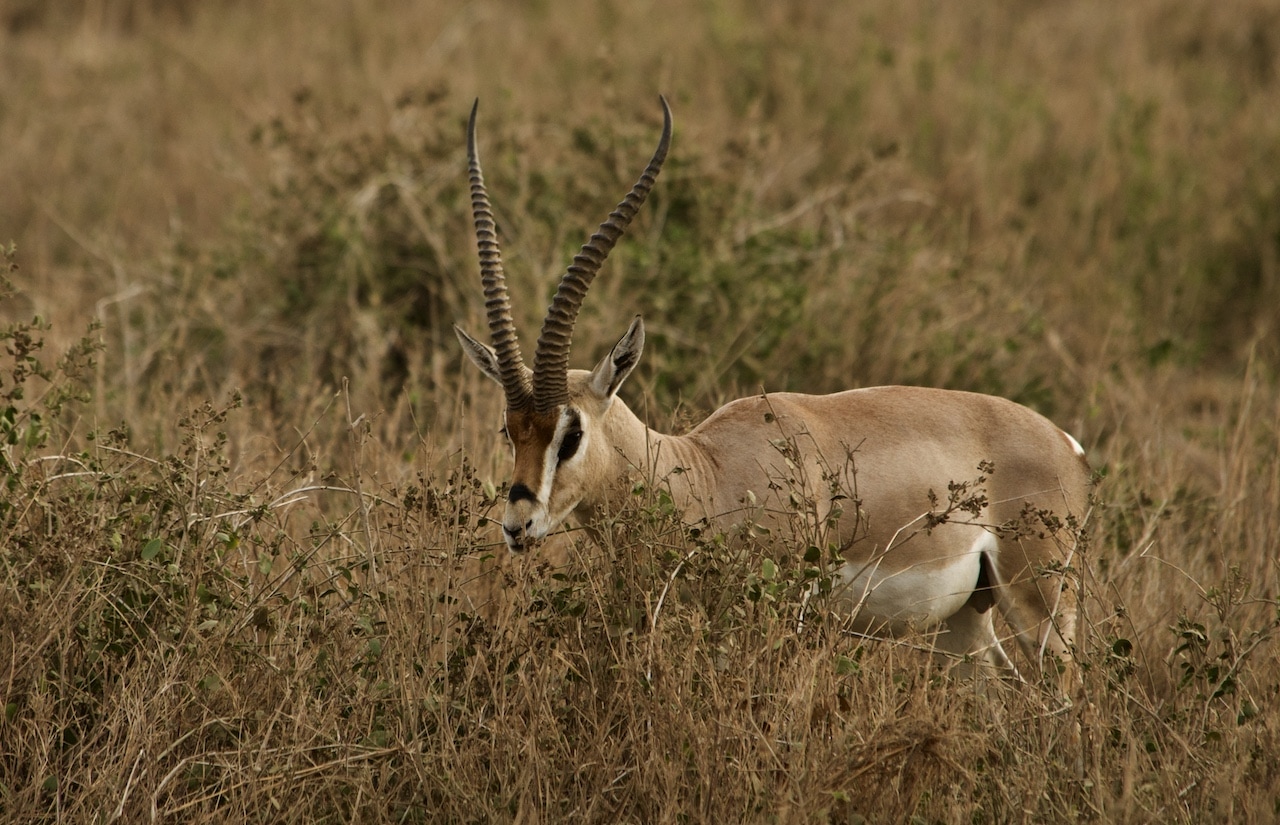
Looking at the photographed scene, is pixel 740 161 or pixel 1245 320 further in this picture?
pixel 1245 320

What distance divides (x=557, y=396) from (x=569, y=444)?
18 cm

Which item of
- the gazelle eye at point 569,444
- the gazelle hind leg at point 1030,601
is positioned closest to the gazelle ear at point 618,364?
the gazelle eye at point 569,444

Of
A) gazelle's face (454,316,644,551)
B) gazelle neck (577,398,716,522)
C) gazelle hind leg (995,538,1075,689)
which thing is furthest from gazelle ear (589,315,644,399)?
gazelle hind leg (995,538,1075,689)

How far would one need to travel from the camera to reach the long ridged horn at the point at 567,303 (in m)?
5.03

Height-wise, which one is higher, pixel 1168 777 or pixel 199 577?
pixel 199 577

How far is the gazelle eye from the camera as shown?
5118 mm

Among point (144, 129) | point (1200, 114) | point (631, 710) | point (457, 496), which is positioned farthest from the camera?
point (144, 129)

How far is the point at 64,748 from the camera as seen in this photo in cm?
487

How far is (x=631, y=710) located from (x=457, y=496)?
0.99 metres

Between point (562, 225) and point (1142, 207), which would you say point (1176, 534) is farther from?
point (1142, 207)

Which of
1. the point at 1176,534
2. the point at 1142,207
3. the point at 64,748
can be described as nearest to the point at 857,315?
the point at 1176,534

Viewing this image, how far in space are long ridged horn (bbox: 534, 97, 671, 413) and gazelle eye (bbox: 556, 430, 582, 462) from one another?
12cm

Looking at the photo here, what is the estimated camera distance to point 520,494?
4949 mm

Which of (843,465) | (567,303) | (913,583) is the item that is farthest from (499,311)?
(913,583)
